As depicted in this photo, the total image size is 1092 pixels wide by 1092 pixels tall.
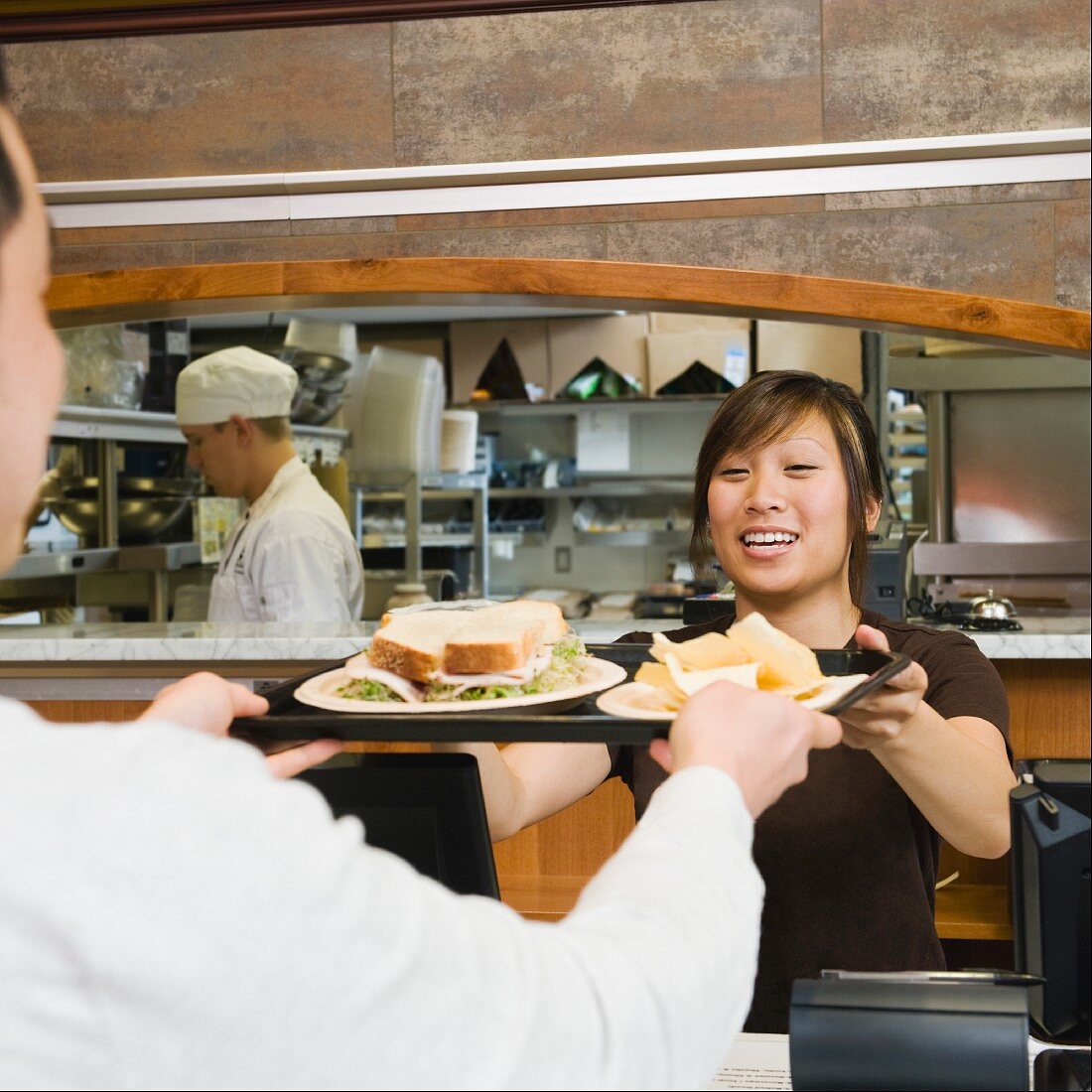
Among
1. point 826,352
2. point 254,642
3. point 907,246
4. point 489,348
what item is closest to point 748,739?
point 254,642

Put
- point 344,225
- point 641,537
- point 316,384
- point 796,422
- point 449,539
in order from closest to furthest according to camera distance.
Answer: point 796,422 → point 344,225 → point 316,384 → point 449,539 → point 641,537

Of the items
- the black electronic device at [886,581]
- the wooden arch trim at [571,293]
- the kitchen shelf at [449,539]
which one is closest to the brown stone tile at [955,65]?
the wooden arch trim at [571,293]

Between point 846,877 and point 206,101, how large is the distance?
106 inches

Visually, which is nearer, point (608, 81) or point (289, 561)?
point (608, 81)

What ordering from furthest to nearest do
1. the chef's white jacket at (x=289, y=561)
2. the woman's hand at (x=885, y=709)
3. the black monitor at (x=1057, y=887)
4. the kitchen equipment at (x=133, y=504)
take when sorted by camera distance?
the kitchen equipment at (x=133, y=504) < the chef's white jacket at (x=289, y=561) < the woman's hand at (x=885, y=709) < the black monitor at (x=1057, y=887)

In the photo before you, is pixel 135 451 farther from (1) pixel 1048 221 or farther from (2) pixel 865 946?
(2) pixel 865 946

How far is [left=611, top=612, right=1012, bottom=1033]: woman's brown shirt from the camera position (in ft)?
5.23

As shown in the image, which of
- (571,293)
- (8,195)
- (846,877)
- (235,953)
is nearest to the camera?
(235,953)

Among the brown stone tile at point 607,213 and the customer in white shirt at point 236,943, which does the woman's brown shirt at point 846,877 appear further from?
the brown stone tile at point 607,213

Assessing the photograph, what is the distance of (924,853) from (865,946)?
156mm

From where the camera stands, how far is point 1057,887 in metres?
1.01

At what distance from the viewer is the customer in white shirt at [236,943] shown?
0.59 metres

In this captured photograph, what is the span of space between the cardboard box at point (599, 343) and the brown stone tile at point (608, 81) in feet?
13.9

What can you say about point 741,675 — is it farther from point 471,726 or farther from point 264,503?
point 264,503
